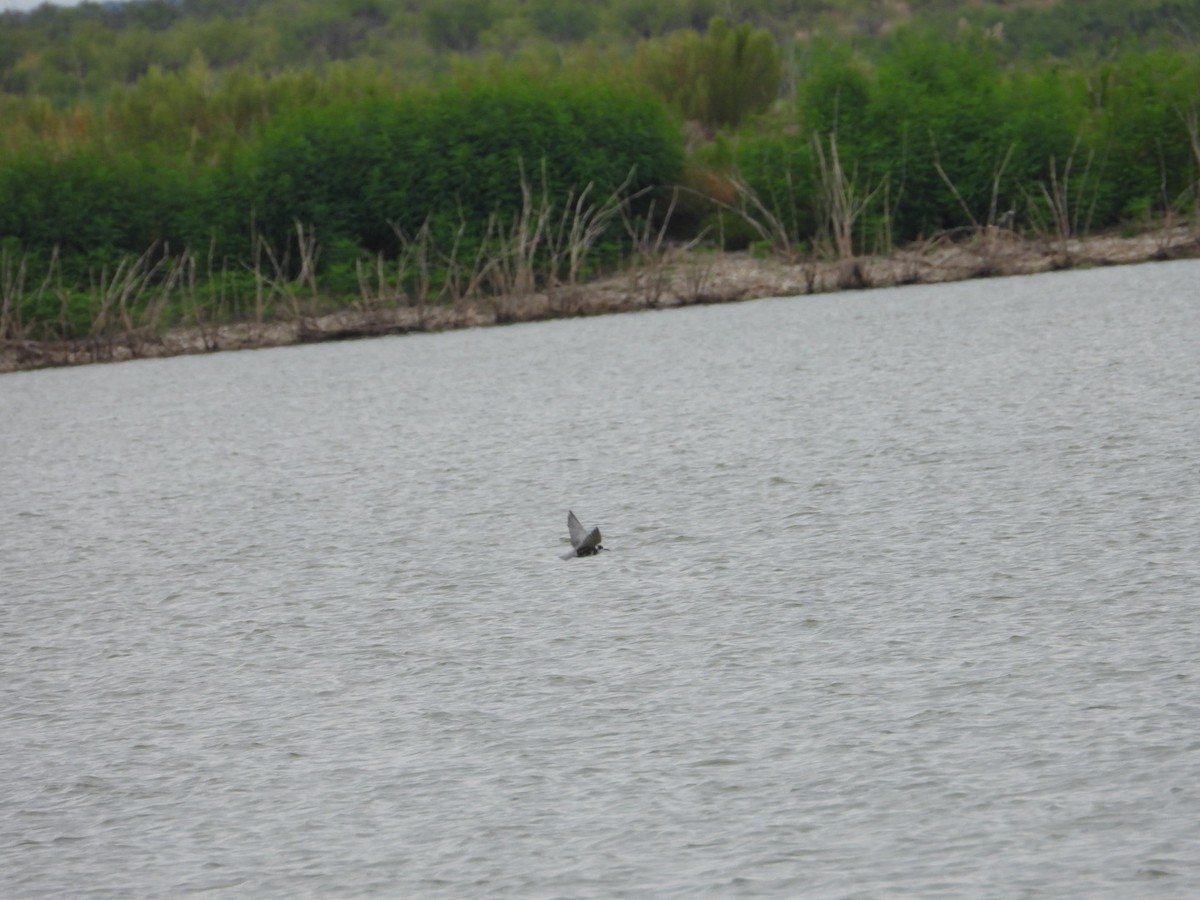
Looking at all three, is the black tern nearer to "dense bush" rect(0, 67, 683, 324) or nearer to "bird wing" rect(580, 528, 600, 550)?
"bird wing" rect(580, 528, 600, 550)

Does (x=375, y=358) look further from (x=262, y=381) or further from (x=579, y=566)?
(x=579, y=566)

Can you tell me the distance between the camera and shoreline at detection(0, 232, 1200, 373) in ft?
33.5

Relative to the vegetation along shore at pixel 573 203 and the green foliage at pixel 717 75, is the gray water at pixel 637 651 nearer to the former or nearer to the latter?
the vegetation along shore at pixel 573 203

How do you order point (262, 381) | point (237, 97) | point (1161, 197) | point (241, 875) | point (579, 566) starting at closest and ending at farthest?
1. point (241, 875)
2. point (579, 566)
3. point (262, 381)
4. point (1161, 197)
5. point (237, 97)

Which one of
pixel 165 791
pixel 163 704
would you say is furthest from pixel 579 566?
pixel 165 791

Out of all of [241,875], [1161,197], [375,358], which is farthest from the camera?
[1161,197]

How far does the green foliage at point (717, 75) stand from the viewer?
16.4 metres

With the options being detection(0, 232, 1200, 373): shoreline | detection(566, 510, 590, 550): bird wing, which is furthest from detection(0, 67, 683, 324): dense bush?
detection(566, 510, 590, 550): bird wing

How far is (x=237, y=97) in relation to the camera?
16.9 metres

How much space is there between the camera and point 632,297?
1067 cm

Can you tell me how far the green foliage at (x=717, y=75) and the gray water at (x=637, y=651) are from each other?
433 inches

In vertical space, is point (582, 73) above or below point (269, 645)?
above

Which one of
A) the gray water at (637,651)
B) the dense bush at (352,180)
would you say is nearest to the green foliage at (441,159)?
the dense bush at (352,180)

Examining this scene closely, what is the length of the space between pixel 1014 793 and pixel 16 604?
221 centimetres
